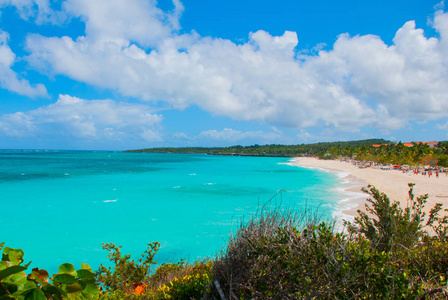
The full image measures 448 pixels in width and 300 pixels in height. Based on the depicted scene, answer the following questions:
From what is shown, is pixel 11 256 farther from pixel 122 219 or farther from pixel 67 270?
pixel 122 219

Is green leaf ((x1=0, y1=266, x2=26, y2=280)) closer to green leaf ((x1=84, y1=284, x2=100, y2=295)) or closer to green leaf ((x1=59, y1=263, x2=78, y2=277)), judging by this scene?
green leaf ((x1=59, y1=263, x2=78, y2=277))

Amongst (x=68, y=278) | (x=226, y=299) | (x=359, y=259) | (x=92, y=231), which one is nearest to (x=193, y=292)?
(x=226, y=299)

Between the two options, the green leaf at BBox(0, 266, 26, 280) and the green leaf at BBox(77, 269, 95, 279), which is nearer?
the green leaf at BBox(0, 266, 26, 280)

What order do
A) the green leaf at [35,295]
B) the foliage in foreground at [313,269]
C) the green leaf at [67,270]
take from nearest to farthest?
1. the green leaf at [35,295]
2. the green leaf at [67,270]
3. the foliage in foreground at [313,269]

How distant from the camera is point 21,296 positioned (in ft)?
4.15

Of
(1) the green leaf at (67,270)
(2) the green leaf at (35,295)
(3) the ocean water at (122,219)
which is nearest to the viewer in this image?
(2) the green leaf at (35,295)

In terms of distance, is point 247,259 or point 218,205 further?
point 218,205

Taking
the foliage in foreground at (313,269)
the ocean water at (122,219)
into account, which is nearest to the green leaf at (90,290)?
the foliage in foreground at (313,269)

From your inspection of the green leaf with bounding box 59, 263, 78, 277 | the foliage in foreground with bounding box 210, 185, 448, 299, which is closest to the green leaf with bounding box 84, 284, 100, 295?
the green leaf with bounding box 59, 263, 78, 277

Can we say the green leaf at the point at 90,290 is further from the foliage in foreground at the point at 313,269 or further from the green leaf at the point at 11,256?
the foliage in foreground at the point at 313,269

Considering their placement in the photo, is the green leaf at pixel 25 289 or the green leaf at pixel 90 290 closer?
the green leaf at pixel 25 289

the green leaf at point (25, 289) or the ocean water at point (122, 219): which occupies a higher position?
the green leaf at point (25, 289)

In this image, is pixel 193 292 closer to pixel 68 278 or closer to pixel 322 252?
pixel 322 252

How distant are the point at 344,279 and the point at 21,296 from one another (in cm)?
267
